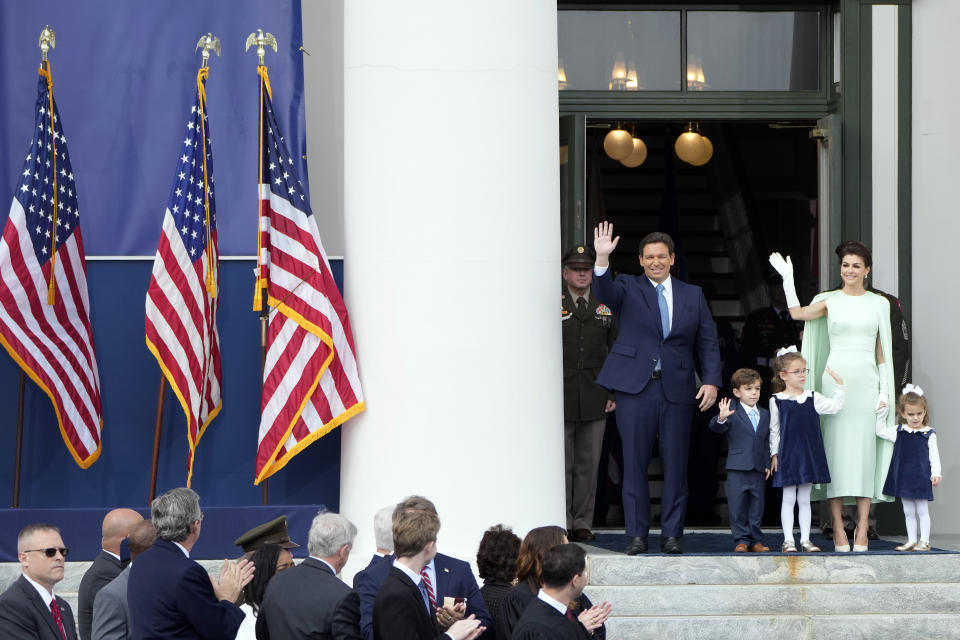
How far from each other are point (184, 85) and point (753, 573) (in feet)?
17.1

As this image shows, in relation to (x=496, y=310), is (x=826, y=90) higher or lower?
higher

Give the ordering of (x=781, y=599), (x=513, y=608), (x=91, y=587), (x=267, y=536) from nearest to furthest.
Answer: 1. (x=513, y=608)
2. (x=267, y=536)
3. (x=91, y=587)
4. (x=781, y=599)

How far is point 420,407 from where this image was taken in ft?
30.8

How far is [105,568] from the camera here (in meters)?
6.64

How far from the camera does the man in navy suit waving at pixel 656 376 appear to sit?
954cm

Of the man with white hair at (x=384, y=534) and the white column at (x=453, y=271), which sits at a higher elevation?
the white column at (x=453, y=271)

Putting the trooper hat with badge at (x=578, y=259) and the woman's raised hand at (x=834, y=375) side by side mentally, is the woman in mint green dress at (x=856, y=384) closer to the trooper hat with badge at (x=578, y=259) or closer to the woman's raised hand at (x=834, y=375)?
the woman's raised hand at (x=834, y=375)

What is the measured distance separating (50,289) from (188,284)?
86 centimetres

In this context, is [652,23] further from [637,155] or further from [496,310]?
[496,310]

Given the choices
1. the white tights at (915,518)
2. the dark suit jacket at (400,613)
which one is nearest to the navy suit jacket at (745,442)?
the white tights at (915,518)

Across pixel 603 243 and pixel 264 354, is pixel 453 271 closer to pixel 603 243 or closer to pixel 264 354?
pixel 603 243

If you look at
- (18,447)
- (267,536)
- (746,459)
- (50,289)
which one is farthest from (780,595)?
(18,447)

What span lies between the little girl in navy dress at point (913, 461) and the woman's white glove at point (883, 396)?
7 cm

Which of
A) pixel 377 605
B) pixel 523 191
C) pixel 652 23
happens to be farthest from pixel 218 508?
pixel 652 23
